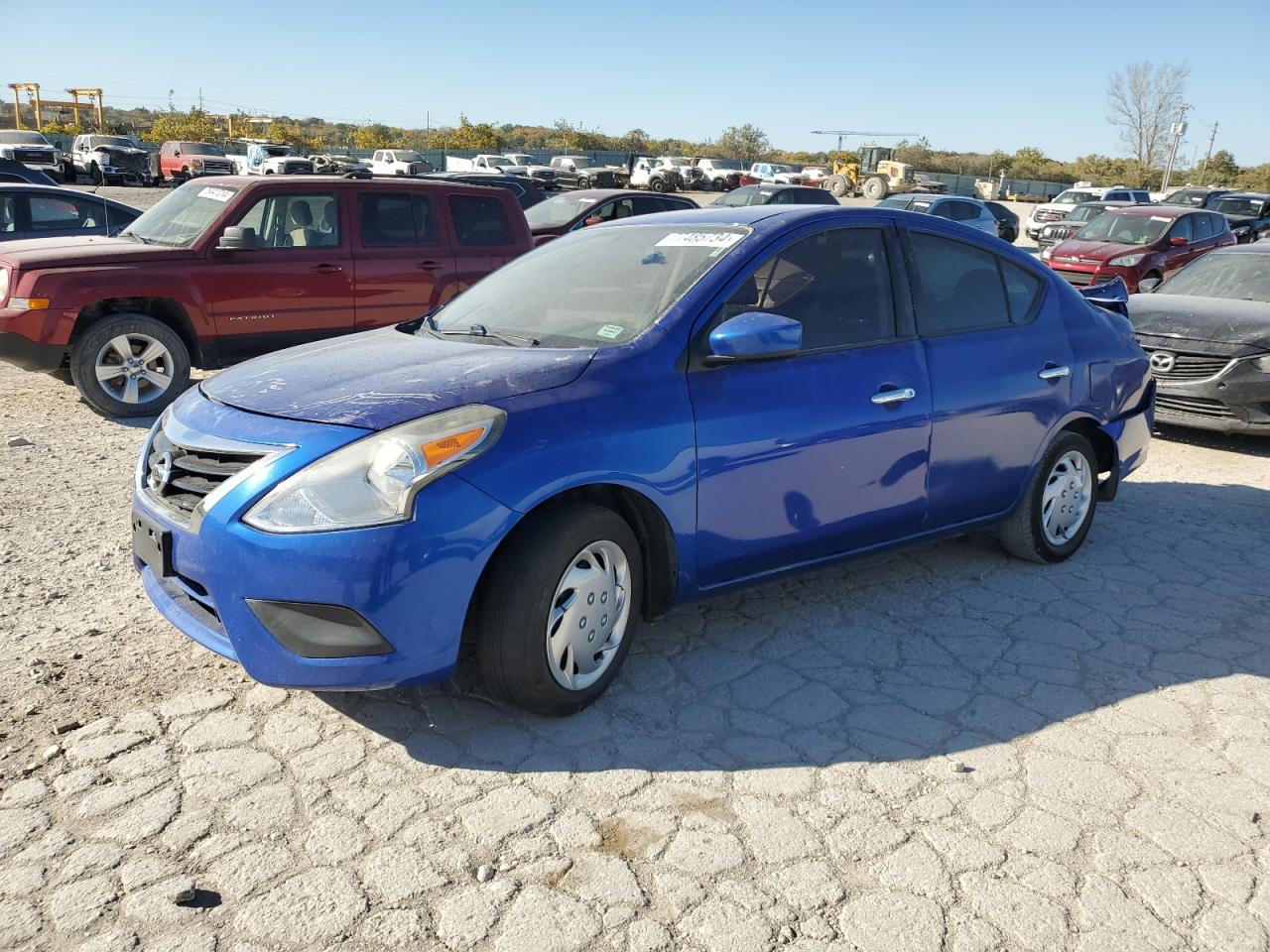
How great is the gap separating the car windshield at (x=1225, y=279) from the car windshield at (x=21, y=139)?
3778 cm

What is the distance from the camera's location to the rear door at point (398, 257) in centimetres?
862

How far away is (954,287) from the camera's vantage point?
463 cm

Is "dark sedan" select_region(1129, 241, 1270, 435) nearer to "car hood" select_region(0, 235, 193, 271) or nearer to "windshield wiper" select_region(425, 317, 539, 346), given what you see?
"windshield wiper" select_region(425, 317, 539, 346)

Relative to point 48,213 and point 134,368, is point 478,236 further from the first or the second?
point 48,213

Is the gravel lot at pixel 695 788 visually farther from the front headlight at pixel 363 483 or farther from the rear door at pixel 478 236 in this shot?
the rear door at pixel 478 236

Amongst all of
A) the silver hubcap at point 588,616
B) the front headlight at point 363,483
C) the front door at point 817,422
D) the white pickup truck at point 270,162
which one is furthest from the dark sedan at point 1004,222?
the front headlight at point 363,483

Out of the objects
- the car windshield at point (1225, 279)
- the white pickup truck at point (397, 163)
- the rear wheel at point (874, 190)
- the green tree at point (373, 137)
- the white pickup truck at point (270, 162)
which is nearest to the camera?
the car windshield at point (1225, 279)

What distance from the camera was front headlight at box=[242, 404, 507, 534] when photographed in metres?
2.98

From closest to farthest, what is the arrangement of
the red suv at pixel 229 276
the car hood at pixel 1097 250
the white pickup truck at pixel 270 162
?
the red suv at pixel 229 276, the car hood at pixel 1097 250, the white pickup truck at pixel 270 162

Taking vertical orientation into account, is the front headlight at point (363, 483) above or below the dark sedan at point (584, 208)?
below

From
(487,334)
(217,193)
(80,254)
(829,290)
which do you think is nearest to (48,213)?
(217,193)

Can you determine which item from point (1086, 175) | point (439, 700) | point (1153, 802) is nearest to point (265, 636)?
point (439, 700)

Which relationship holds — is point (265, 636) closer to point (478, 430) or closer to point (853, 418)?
point (478, 430)

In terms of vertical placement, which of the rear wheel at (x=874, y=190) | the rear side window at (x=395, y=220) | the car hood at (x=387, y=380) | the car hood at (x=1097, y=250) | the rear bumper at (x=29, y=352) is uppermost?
the rear wheel at (x=874, y=190)
